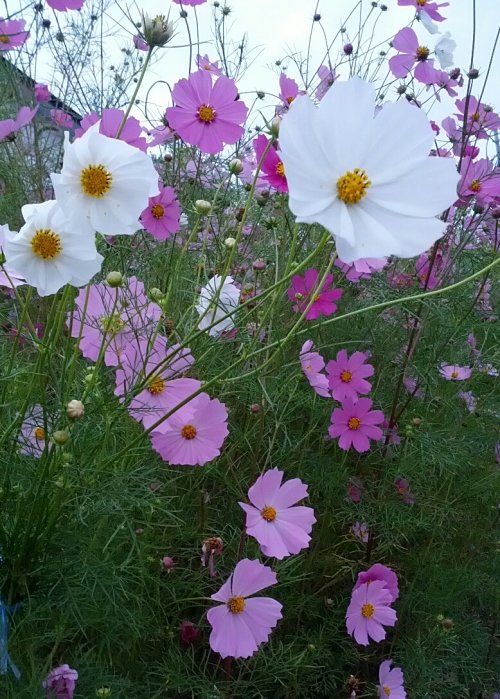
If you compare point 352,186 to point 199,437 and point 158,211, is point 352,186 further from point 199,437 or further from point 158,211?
point 158,211

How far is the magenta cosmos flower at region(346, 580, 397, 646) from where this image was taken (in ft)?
3.84

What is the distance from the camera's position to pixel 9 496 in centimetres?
80

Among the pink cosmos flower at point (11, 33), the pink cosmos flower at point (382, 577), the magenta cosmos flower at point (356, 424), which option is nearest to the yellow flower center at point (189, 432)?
the magenta cosmos flower at point (356, 424)

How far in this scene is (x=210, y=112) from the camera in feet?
3.13

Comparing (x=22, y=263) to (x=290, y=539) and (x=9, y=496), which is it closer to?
(x=9, y=496)

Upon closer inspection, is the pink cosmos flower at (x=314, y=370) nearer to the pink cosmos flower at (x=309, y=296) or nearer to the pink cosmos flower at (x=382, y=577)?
the pink cosmos flower at (x=309, y=296)

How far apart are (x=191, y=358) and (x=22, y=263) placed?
250 millimetres

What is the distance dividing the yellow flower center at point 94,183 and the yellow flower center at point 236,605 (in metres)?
0.62

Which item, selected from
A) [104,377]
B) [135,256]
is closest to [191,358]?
[104,377]

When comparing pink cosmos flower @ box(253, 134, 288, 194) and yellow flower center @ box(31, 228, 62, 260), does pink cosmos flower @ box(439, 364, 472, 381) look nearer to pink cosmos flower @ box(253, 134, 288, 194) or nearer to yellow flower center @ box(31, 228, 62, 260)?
pink cosmos flower @ box(253, 134, 288, 194)

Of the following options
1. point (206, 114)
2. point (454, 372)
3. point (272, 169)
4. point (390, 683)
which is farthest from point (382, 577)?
point (206, 114)

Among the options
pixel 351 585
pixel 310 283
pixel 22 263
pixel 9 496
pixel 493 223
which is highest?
pixel 493 223

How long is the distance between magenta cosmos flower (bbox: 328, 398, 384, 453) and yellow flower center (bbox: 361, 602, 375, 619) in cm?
26

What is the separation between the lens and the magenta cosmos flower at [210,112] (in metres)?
0.95
